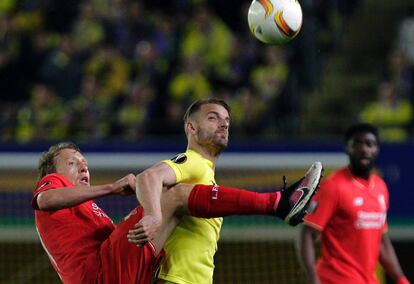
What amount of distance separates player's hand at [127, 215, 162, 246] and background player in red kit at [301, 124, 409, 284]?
185cm

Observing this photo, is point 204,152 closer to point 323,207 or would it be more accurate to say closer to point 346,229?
point 323,207

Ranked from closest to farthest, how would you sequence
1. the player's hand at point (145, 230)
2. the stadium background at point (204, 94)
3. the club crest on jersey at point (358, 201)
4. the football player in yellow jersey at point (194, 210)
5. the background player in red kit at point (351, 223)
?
1. the player's hand at point (145, 230)
2. the football player in yellow jersey at point (194, 210)
3. the background player in red kit at point (351, 223)
4. the club crest on jersey at point (358, 201)
5. the stadium background at point (204, 94)

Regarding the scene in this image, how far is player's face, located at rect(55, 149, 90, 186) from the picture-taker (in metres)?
6.81

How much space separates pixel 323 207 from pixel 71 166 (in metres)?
1.87

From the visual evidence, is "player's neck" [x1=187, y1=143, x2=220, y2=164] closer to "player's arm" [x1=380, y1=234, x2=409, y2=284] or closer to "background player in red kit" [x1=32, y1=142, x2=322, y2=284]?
"background player in red kit" [x1=32, y1=142, x2=322, y2=284]

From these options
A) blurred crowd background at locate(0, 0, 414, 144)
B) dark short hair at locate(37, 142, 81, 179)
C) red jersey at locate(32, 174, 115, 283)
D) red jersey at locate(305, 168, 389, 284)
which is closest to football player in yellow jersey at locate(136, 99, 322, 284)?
red jersey at locate(32, 174, 115, 283)

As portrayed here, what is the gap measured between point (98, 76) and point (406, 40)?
413 centimetres

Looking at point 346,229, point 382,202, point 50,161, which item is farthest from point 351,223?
point 50,161

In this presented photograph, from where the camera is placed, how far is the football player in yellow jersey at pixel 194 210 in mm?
6000

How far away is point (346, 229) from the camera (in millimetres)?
7637

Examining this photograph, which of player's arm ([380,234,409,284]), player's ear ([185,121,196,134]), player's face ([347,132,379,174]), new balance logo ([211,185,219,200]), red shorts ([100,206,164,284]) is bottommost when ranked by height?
player's arm ([380,234,409,284])

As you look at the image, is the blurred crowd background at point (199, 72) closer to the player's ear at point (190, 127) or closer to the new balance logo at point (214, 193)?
the player's ear at point (190, 127)

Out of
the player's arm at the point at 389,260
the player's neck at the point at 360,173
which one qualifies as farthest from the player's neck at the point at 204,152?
the player's arm at the point at 389,260

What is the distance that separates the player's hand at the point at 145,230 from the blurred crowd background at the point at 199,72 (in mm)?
6448
